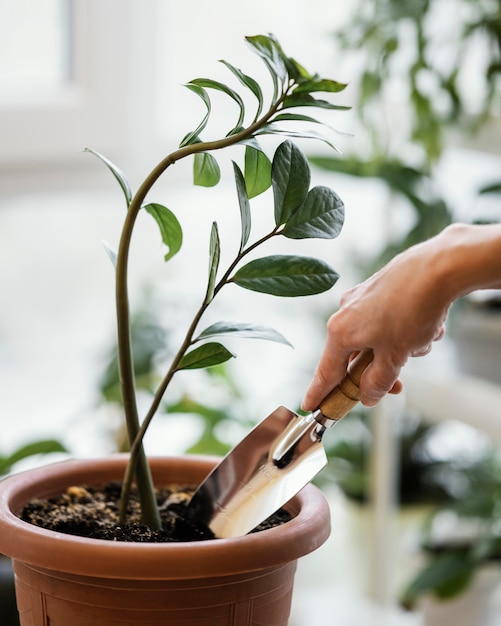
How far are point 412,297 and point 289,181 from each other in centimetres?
15

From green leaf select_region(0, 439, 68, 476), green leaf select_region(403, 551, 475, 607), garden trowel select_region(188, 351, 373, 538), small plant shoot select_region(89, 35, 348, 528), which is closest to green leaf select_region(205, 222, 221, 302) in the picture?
small plant shoot select_region(89, 35, 348, 528)

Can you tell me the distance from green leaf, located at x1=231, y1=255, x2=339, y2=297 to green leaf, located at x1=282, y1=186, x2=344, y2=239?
2 centimetres

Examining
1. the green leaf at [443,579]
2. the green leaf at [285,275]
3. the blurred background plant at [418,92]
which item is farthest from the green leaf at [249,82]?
the green leaf at [443,579]

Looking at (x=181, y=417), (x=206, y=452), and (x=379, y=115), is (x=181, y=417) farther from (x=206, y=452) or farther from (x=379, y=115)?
(x=379, y=115)

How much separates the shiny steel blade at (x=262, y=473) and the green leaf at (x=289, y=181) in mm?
154

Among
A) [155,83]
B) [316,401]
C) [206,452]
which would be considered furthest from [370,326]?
[155,83]

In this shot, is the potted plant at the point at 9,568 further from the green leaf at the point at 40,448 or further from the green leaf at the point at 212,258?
the green leaf at the point at 212,258

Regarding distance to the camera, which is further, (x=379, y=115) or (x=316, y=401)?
(x=379, y=115)

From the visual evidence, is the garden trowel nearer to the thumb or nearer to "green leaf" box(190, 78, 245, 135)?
the thumb

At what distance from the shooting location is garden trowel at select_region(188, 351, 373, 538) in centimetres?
74

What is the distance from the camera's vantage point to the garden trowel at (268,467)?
74cm

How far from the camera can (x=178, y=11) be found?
2064 millimetres

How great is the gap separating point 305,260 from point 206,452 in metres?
0.98

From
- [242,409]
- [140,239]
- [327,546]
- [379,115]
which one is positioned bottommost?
[327,546]
